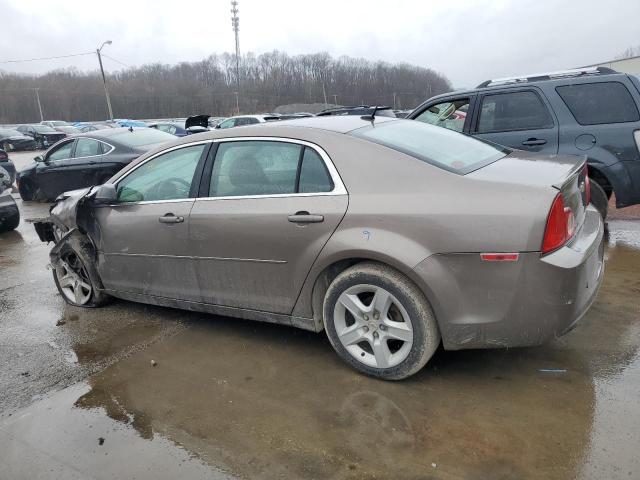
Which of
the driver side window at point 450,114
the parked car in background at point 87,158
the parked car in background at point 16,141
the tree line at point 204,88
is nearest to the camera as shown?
the driver side window at point 450,114

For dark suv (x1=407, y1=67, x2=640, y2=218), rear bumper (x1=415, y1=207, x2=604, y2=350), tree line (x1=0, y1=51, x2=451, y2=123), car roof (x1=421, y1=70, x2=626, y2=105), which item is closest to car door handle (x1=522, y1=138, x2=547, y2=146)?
dark suv (x1=407, y1=67, x2=640, y2=218)

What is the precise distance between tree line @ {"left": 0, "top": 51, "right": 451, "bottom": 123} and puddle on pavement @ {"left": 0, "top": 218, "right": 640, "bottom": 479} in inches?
3121

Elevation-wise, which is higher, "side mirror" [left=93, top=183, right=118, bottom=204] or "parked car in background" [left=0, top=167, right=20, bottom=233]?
"side mirror" [left=93, top=183, right=118, bottom=204]

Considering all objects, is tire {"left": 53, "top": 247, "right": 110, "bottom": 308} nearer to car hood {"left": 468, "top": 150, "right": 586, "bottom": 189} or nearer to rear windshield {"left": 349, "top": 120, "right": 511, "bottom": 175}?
rear windshield {"left": 349, "top": 120, "right": 511, "bottom": 175}

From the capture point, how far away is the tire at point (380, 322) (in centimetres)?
288

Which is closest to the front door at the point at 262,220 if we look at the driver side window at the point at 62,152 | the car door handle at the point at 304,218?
the car door handle at the point at 304,218

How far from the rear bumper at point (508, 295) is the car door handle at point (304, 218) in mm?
681

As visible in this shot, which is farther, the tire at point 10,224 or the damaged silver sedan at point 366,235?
the tire at point 10,224

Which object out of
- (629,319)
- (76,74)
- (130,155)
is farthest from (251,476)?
(76,74)

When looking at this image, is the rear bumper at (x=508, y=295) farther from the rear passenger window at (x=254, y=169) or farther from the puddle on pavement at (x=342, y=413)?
the rear passenger window at (x=254, y=169)

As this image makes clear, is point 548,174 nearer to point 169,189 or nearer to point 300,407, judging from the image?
point 300,407

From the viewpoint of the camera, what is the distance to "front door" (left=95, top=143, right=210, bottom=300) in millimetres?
3803

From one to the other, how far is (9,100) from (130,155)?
301 feet

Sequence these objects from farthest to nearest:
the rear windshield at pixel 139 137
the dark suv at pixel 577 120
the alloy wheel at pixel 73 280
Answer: the rear windshield at pixel 139 137 → the dark suv at pixel 577 120 → the alloy wheel at pixel 73 280
